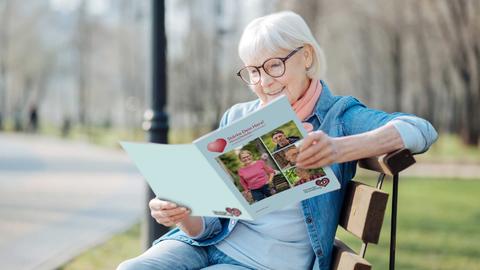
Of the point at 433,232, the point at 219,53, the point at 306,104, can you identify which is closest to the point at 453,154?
the point at 219,53

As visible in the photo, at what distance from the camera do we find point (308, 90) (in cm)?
252

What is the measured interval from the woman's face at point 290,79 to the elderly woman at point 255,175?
42 centimetres

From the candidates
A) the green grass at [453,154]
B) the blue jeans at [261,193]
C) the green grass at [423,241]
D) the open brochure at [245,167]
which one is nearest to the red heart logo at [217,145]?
the open brochure at [245,167]

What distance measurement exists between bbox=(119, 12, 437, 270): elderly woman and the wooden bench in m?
0.06

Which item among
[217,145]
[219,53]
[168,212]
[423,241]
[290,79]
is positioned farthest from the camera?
[219,53]

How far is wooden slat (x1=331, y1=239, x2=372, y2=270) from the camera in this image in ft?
7.18

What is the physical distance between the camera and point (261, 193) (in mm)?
2191

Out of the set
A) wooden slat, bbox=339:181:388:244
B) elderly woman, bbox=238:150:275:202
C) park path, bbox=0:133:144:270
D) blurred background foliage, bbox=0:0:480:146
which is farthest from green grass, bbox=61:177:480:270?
elderly woman, bbox=238:150:275:202

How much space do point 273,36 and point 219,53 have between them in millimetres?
26693

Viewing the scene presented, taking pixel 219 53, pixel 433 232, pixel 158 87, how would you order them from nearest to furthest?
pixel 158 87, pixel 433 232, pixel 219 53

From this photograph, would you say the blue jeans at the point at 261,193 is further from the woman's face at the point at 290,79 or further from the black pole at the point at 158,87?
the black pole at the point at 158,87

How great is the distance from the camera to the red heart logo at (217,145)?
2100 millimetres

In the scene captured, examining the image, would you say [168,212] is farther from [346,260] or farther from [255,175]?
[346,260]

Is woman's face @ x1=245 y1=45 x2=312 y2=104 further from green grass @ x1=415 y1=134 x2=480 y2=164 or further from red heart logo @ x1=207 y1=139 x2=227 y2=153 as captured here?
green grass @ x1=415 y1=134 x2=480 y2=164
